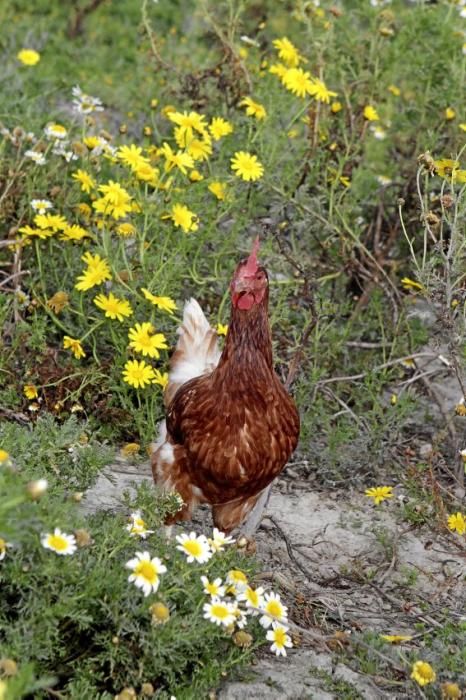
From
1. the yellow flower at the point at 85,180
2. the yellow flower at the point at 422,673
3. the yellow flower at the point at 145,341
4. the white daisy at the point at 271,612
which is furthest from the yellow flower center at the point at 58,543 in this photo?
the yellow flower at the point at 85,180

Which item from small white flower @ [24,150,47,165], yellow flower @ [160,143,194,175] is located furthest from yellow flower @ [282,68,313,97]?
small white flower @ [24,150,47,165]

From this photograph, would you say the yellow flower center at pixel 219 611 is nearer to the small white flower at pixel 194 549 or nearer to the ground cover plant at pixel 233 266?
the ground cover plant at pixel 233 266

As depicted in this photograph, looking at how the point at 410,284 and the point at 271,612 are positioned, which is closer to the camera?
the point at 271,612

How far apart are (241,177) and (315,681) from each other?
2249 millimetres

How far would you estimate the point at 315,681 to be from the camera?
308 cm

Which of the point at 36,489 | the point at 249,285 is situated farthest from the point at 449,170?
the point at 36,489

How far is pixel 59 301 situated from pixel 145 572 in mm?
1700

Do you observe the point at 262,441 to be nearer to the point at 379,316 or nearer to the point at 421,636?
the point at 421,636

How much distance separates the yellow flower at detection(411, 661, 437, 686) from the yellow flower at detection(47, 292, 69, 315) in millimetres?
2003

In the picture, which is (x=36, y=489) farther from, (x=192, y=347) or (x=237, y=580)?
(x=192, y=347)

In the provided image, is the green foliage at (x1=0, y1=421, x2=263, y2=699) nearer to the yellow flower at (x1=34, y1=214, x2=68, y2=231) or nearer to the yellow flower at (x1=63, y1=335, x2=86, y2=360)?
the yellow flower at (x1=63, y1=335, x2=86, y2=360)

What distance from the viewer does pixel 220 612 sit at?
9.20 feet

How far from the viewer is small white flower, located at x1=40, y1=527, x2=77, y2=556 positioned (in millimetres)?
2646

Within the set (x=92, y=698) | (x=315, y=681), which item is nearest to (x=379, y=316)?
(x=315, y=681)
